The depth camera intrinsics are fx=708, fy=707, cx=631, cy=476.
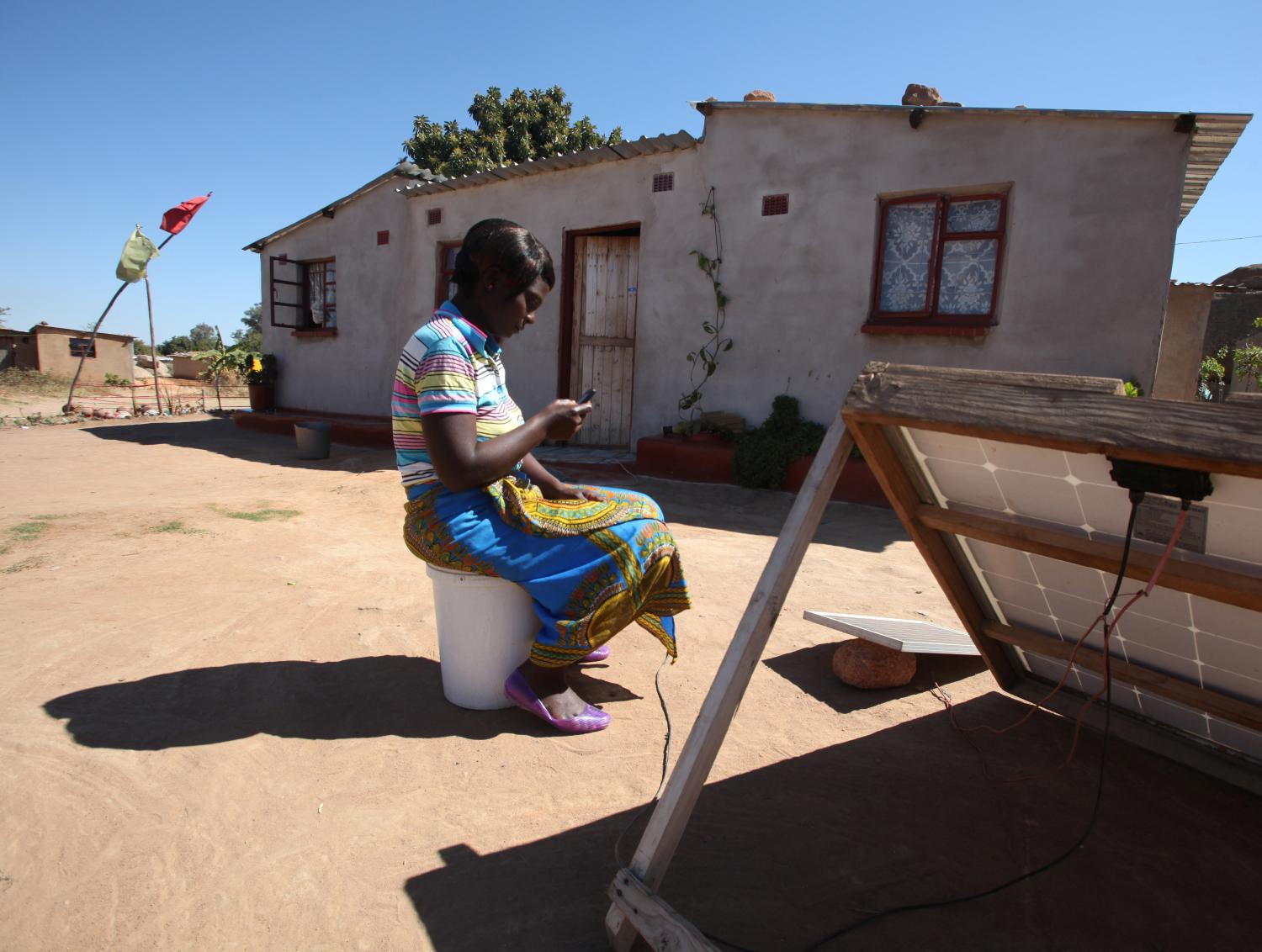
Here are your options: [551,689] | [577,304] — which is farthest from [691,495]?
[551,689]

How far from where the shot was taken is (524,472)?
8.60 feet

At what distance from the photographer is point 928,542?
1939 millimetres

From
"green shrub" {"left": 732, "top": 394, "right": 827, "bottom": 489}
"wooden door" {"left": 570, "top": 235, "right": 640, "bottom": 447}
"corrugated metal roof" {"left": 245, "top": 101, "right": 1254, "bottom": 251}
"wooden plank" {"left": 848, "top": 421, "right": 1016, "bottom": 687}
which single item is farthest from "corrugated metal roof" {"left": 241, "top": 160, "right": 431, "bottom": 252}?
"wooden plank" {"left": 848, "top": 421, "right": 1016, "bottom": 687}

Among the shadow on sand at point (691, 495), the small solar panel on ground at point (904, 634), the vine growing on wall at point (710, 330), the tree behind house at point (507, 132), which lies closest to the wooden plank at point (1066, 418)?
the small solar panel on ground at point (904, 634)

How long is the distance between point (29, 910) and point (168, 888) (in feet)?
0.87

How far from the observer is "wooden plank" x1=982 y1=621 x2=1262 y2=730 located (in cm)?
184

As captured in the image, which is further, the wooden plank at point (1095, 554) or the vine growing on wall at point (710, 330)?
the vine growing on wall at point (710, 330)

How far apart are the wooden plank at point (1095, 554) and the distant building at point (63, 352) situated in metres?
22.7

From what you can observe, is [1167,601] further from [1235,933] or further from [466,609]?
[466,609]

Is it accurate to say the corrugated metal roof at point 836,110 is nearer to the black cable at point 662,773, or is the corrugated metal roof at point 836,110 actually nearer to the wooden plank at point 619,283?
the wooden plank at point 619,283

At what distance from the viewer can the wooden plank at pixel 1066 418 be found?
0.91m

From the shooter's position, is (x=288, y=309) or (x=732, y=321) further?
(x=288, y=309)

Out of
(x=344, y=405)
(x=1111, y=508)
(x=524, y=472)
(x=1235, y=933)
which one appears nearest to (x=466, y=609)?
(x=524, y=472)

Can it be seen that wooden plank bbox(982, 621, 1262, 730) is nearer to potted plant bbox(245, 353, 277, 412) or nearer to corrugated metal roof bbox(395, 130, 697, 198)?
corrugated metal roof bbox(395, 130, 697, 198)
